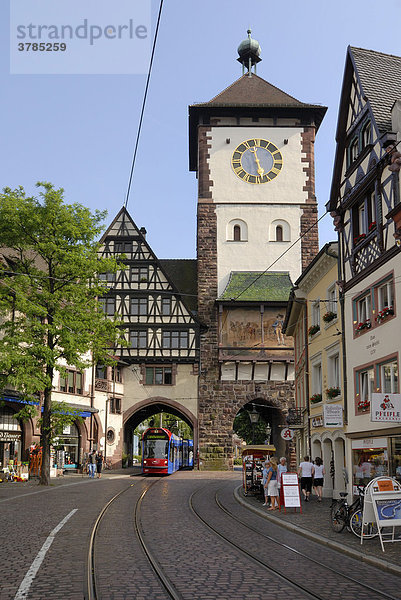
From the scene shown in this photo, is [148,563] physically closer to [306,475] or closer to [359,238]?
[359,238]

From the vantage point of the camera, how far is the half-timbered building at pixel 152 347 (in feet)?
161

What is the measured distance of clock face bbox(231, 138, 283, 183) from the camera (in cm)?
5119

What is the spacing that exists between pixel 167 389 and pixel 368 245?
31671mm

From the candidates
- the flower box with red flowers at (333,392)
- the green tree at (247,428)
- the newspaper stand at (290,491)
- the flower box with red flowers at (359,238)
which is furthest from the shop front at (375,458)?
the green tree at (247,428)

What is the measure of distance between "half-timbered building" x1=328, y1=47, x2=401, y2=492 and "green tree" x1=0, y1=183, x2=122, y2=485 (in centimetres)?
1215

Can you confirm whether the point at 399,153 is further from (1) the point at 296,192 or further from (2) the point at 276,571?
(1) the point at 296,192

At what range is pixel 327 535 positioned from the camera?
13766 mm

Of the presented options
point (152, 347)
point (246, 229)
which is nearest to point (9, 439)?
point (152, 347)

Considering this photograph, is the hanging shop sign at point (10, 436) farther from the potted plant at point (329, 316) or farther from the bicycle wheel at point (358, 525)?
the bicycle wheel at point (358, 525)

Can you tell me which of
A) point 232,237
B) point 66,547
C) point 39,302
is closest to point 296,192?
point 232,237

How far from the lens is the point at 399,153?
16.9 metres

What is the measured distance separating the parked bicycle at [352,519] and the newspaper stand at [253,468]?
33.7ft

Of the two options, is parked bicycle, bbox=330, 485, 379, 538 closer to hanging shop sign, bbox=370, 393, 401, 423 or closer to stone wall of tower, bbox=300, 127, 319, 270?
hanging shop sign, bbox=370, 393, 401, 423

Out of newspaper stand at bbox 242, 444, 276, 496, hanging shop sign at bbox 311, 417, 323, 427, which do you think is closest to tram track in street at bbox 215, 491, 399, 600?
newspaper stand at bbox 242, 444, 276, 496
